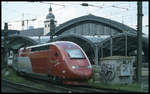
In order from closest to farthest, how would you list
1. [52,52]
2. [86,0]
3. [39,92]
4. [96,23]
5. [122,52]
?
[39,92] → [52,52] → [86,0] → [122,52] → [96,23]

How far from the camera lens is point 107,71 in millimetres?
23781

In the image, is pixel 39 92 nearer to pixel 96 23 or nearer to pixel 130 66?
pixel 130 66

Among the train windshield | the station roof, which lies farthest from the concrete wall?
the station roof

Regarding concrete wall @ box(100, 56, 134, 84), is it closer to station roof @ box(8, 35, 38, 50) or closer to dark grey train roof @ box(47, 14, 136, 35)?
station roof @ box(8, 35, 38, 50)

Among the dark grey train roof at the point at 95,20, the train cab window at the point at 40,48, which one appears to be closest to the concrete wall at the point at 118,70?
the train cab window at the point at 40,48

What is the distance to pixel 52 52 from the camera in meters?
23.4

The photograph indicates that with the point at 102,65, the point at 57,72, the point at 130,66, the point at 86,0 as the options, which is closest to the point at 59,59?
the point at 57,72

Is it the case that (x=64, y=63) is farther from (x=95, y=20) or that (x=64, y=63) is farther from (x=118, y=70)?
(x=95, y=20)

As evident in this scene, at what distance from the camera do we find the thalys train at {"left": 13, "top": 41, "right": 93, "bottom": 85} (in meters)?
21.2

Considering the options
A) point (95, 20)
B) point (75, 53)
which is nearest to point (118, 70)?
point (75, 53)

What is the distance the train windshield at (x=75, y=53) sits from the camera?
21975 mm

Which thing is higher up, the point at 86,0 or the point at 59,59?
the point at 86,0

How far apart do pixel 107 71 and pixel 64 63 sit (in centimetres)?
387

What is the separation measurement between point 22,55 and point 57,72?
10778 millimetres
